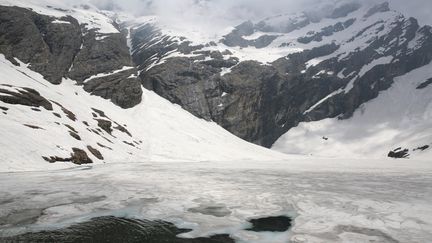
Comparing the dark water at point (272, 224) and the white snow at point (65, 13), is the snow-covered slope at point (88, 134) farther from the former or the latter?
the white snow at point (65, 13)

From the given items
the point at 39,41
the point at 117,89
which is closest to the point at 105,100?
the point at 117,89

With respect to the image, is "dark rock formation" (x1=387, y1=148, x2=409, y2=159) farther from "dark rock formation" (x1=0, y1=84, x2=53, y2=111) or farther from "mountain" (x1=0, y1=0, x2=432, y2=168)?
"dark rock formation" (x1=0, y1=84, x2=53, y2=111)

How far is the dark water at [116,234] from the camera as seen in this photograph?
964 centimetres

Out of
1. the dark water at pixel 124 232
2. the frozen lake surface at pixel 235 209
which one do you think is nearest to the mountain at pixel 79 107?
the frozen lake surface at pixel 235 209

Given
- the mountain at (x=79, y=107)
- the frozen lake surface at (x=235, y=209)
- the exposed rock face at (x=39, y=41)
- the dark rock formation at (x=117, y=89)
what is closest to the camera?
the frozen lake surface at (x=235, y=209)

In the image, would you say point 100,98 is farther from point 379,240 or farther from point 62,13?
point 379,240

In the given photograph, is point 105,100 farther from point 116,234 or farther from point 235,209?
point 116,234

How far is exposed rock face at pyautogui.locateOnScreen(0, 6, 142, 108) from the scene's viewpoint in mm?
112688

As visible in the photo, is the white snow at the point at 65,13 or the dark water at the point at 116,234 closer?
the dark water at the point at 116,234

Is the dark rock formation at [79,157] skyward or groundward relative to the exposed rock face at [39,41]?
groundward

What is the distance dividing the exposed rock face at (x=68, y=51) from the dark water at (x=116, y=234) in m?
108

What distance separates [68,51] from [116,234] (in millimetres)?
130764

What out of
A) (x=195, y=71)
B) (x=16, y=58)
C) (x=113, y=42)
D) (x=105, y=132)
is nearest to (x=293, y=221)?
(x=105, y=132)

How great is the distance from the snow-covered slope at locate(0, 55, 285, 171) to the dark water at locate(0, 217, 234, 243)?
977 inches
